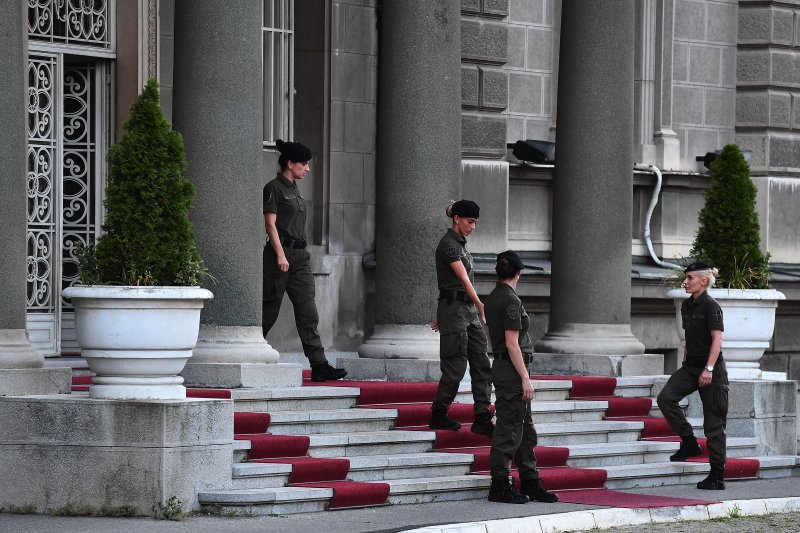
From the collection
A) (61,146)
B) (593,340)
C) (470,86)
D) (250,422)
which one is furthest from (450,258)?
(470,86)

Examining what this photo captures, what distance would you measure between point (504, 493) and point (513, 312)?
1.26 m

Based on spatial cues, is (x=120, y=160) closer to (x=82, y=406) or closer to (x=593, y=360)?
(x=82, y=406)

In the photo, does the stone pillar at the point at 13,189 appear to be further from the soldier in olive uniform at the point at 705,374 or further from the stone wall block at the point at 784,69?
the stone wall block at the point at 784,69

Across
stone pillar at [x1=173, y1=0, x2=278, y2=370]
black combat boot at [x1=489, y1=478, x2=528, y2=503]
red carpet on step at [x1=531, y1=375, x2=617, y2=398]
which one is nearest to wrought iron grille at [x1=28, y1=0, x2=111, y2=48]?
stone pillar at [x1=173, y1=0, x2=278, y2=370]

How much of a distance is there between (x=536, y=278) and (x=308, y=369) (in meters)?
3.27

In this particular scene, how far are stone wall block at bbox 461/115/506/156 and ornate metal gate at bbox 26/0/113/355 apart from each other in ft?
13.2

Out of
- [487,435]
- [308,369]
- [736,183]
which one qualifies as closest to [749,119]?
[736,183]

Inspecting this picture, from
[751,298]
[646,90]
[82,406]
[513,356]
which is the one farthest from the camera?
[646,90]

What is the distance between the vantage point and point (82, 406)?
11.4m

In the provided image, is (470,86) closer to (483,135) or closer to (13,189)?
(483,135)

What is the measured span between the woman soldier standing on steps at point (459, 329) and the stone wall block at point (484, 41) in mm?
5184

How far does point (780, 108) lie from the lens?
2083cm

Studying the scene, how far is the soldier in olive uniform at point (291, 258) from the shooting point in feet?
45.9

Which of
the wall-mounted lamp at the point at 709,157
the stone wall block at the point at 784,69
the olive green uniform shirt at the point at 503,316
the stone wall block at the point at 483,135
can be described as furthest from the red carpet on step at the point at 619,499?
the stone wall block at the point at 784,69
